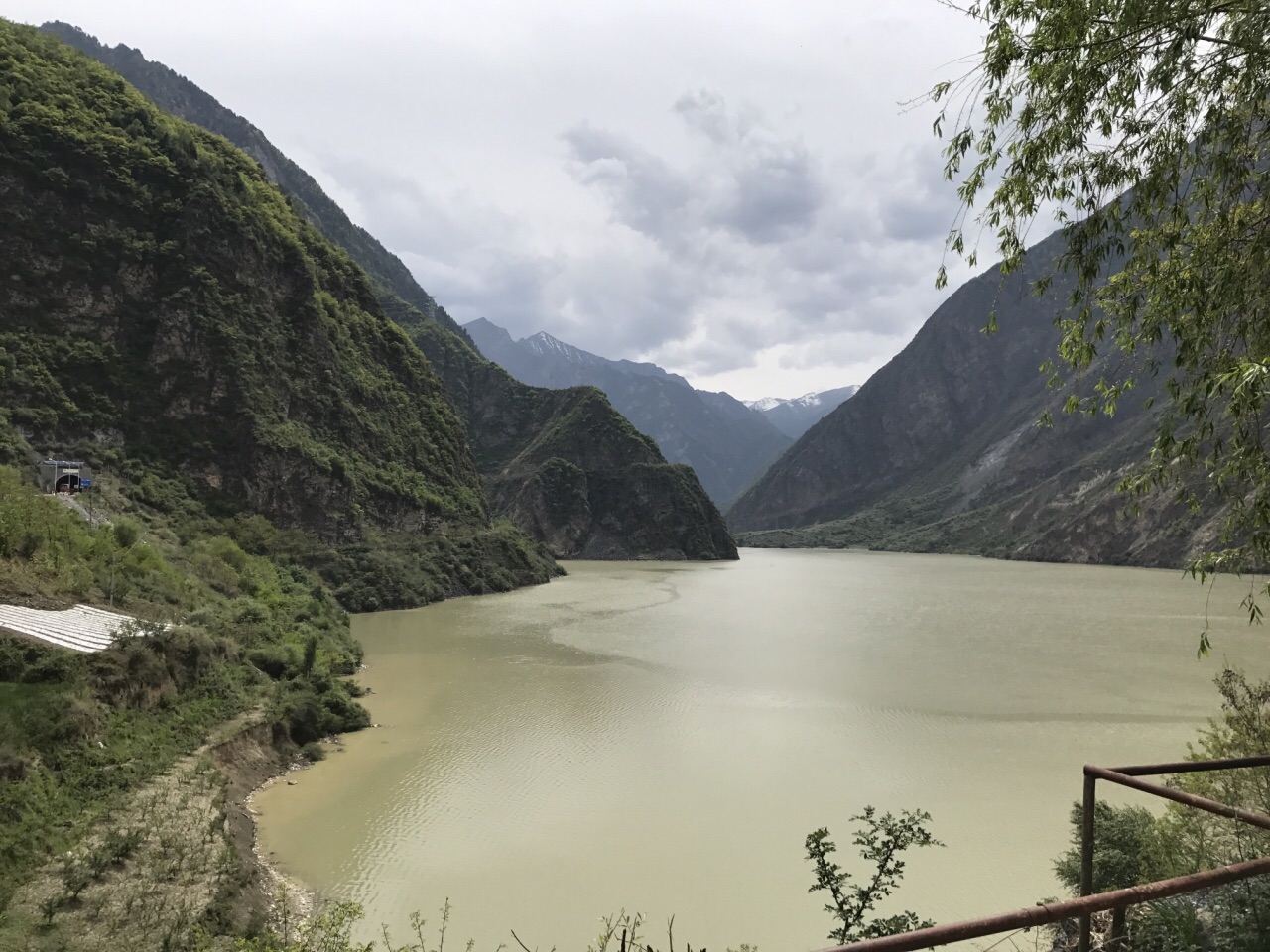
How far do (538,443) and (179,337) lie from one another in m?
71.3

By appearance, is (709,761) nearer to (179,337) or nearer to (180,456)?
(180,456)

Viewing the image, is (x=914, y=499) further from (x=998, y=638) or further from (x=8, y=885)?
(x=8, y=885)

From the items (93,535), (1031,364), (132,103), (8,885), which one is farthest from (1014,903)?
(1031,364)

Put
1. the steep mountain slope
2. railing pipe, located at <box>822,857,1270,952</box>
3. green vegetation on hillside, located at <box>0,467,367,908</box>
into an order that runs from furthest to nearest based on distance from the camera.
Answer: the steep mountain slope, green vegetation on hillside, located at <box>0,467,367,908</box>, railing pipe, located at <box>822,857,1270,952</box>

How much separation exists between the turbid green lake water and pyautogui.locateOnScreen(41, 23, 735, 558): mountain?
69.0m

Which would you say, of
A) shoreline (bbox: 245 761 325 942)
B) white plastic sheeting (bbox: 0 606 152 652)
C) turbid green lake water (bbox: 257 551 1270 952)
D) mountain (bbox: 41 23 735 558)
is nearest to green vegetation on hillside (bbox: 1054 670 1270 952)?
turbid green lake water (bbox: 257 551 1270 952)

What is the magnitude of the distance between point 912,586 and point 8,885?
59604 millimetres

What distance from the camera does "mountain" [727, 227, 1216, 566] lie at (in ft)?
290

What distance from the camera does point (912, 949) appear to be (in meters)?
2.14

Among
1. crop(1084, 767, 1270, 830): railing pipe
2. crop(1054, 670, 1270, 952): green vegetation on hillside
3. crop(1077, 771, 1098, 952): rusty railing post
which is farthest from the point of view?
crop(1054, 670, 1270, 952): green vegetation on hillside

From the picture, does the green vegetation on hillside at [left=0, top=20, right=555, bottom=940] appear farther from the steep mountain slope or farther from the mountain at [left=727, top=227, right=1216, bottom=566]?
the mountain at [left=727, top=227, right=1216, bottom=566]

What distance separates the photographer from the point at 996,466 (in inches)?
5886

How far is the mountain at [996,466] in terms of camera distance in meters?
88.4

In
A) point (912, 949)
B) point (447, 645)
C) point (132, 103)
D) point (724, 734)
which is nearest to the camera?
point (912, 949)
